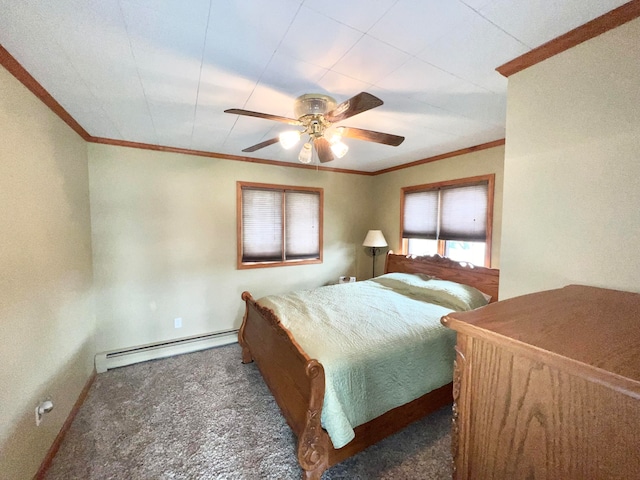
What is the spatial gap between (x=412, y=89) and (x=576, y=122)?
883 millimetres

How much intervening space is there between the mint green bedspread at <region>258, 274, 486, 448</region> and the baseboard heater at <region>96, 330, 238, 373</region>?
3.56ft

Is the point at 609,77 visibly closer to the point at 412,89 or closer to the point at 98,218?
the point at 412,89

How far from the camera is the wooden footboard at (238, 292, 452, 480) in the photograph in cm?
146

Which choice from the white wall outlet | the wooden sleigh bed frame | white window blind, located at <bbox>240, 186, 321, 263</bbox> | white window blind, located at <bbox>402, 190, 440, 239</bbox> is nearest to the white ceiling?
white window blind, located at <bbox>402, 190, 440, 239</bbox>

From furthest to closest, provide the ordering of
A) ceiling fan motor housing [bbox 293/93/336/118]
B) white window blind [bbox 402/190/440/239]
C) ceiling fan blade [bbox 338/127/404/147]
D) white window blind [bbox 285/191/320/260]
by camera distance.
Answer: white window blind [bbox 285/191/320/260]
white window blind [bbox 402/190/440/239]
ceiling fan blade [bbox 338/127/404/147]
ceiling fan motor housing [bbox 293/93/336/118]

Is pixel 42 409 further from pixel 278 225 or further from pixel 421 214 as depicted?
pixel 421 214

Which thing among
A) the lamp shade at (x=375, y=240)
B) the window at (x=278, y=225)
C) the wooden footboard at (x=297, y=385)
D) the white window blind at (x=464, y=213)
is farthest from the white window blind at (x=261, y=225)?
the white window blind at (x=464, y=213)

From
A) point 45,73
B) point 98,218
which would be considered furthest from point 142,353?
point 45,73

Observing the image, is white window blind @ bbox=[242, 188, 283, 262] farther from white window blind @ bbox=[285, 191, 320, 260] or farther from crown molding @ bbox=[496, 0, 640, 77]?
crown molding @ bbox=[496, 0, 640, 77]

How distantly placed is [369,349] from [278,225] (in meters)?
2.44

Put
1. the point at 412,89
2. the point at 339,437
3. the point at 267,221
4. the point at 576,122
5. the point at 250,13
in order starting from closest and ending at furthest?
the point at 250,13 → the point at 576,122 → the point at 339,437 → the point at 412,89 → the point at 267,221

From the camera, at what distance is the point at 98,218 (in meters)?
2.74

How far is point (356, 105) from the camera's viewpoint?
1395 millimetres

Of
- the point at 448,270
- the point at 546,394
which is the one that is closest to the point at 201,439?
the point at 546,394
